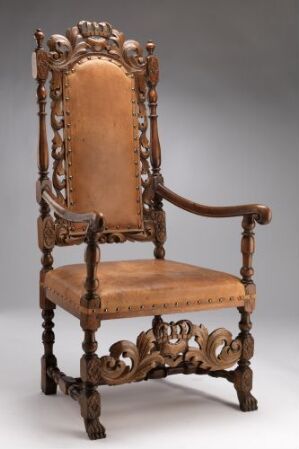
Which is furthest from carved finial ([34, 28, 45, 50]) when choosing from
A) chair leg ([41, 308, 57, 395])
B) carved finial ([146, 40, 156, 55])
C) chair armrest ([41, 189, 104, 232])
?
chair leg ([41, 308, 57, 395])

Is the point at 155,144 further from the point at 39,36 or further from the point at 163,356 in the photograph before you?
the point at 163,356

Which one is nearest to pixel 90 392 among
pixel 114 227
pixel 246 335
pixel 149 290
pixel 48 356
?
pixel 149 290

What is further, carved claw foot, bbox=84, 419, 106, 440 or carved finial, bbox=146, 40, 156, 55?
carved finial, bbox=146, 40, 156, 55

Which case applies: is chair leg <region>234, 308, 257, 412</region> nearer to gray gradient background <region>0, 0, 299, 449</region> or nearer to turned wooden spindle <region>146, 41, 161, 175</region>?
turned wooden spindle <region>146, 41, 161, 175</region>

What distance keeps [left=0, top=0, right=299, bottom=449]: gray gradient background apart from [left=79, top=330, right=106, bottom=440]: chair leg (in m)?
1.94

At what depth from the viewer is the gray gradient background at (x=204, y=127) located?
17.6 ft

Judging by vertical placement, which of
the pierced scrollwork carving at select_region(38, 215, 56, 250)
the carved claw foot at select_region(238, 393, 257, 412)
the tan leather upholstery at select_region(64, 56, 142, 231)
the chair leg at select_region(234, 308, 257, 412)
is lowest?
the carved claw foot at select_region(238, 393, 257, 412)

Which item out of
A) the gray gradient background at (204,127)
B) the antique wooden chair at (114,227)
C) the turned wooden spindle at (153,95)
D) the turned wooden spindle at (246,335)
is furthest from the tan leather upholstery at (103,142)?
the gray gradient background at (204,127)

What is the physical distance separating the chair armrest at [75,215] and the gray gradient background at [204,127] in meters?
1.61

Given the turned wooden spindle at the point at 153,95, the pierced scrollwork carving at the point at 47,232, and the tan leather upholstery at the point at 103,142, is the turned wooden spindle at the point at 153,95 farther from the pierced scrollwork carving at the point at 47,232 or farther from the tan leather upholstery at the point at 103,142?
the pierced scrollwork carving at the point at 47,232

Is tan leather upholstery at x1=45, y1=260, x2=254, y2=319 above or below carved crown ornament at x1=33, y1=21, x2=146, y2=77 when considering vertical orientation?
below

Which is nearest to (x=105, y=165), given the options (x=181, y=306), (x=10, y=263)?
(x=181, y=306)

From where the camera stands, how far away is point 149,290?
11.0ft

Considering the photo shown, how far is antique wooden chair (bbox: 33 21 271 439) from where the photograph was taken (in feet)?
11.0
